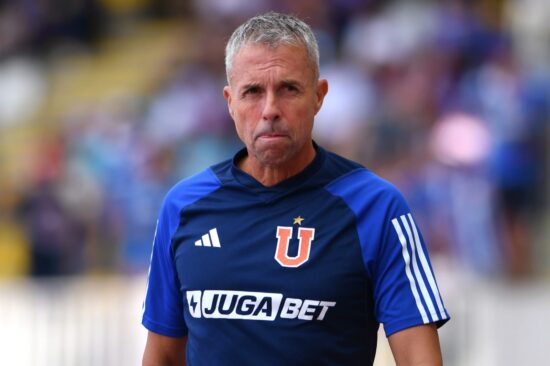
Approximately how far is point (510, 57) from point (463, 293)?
8.98 feet

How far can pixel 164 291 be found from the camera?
414 centimetres

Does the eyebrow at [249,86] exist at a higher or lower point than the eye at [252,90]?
higher

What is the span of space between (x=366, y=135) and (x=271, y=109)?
24.1 ft

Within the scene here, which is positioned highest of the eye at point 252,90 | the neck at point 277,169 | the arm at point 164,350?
the eye at point 252,90

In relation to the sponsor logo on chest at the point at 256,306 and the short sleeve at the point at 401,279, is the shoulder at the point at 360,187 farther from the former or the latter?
the sponsor logo on chest at the point at 256,306

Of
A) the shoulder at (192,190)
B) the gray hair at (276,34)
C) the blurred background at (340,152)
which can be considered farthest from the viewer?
the blurred background at (340,152)

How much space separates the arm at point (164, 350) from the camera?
13.7ft

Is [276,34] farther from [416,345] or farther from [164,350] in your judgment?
[164,350]

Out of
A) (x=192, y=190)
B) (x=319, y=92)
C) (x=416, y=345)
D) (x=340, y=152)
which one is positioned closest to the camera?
(x=416, y=345)

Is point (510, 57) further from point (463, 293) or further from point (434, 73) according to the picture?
point (463, 293)

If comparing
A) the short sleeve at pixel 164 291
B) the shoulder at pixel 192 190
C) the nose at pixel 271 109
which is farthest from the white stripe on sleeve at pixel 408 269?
the short sleeve at pixel 164 291

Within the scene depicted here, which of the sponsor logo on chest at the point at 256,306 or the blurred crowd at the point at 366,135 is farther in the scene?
the blurred crowd at the point at 366,135

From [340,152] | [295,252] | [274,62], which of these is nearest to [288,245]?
[295,252]

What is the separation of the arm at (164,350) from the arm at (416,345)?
2.62 ft
